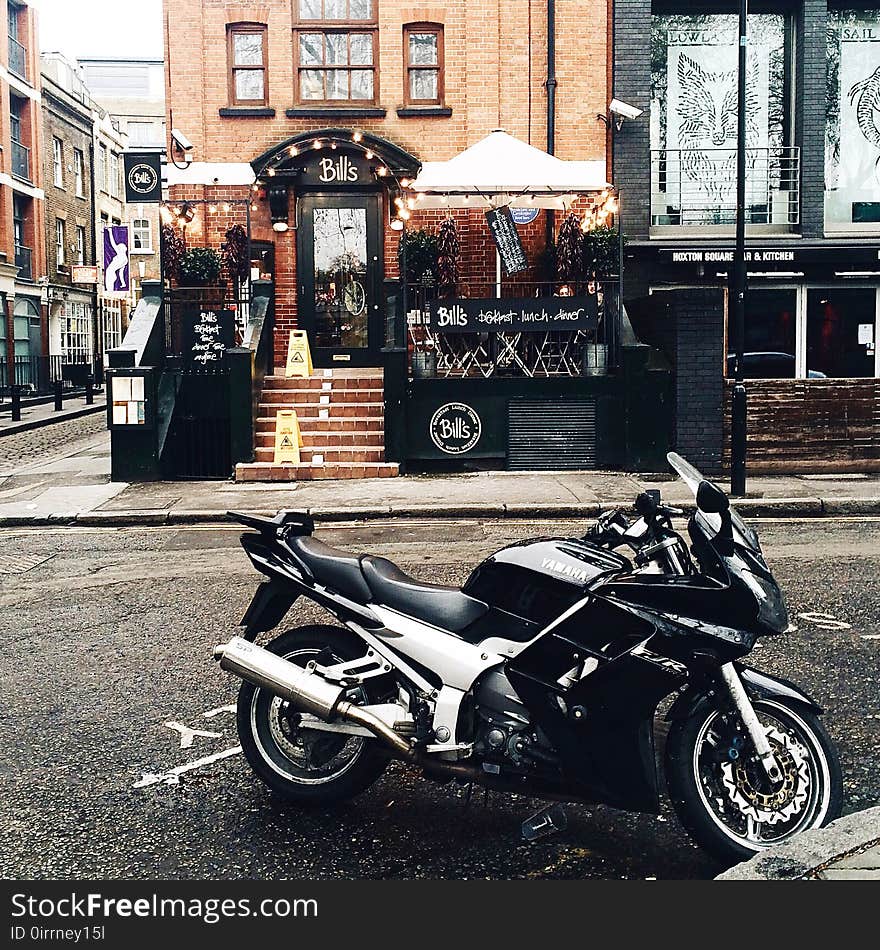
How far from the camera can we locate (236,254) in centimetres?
1877

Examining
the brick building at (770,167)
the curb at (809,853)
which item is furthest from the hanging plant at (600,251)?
the curb at (809,853)

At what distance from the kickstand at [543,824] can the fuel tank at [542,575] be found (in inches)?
29.2

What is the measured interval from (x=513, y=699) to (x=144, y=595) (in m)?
5.14

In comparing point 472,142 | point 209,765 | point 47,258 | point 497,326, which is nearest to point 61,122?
point 47,258

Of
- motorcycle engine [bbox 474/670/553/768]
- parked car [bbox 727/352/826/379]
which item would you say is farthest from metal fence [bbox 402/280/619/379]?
motorcycle engine [bbox 474/670/553/768]

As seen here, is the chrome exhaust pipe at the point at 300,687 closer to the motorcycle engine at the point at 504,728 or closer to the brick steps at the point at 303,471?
the motorcycle engine at the point at 504,728

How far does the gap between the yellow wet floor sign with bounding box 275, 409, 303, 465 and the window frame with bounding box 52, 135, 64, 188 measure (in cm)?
3433

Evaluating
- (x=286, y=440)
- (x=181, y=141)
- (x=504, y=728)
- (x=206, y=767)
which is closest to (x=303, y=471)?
(x=286, y=440)

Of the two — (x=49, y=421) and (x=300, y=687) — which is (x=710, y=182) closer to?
(x=300, y=687)

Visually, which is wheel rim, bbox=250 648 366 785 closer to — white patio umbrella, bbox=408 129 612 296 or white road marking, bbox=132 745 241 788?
white road marking, bbox=132 745 241 788

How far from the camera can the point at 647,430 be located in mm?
15594

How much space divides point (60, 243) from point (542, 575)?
150 feet

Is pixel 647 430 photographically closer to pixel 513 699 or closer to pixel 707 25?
pixel 707 25

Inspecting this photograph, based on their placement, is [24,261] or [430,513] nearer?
[430,513]
